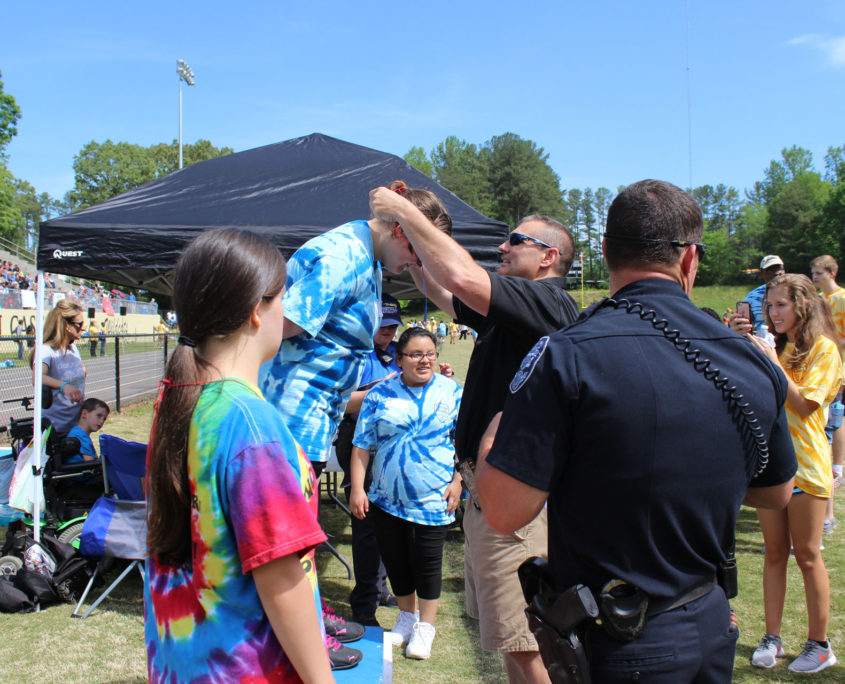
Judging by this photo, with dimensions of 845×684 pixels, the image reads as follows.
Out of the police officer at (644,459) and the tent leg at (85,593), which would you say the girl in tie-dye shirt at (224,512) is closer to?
the police officer at (644,459)

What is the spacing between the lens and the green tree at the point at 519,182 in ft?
274

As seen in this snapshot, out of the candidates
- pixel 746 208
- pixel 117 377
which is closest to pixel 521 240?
pixel 117 377

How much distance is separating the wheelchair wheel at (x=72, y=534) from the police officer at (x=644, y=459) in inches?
184

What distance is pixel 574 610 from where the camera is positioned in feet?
4.78

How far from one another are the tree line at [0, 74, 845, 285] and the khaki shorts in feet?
173

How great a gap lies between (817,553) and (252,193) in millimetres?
4984

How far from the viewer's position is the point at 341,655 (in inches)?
118

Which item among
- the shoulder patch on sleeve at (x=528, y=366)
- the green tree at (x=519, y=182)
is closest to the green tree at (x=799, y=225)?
the green tree at (x=519, y=182)

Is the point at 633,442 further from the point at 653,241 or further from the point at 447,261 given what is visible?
the point at 447,261

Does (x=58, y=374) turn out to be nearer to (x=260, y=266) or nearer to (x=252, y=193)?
(x=252, y=193)

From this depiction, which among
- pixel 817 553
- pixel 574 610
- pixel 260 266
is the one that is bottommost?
pixel 817 553

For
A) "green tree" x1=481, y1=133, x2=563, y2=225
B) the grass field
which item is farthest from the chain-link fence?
"green tree" x1=481, y1=133, x2=563, y2=225

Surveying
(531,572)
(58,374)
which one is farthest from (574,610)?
(58,374)

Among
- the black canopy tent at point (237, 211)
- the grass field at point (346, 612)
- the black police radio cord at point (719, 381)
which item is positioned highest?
the black canopy tent at point (237, 211)
